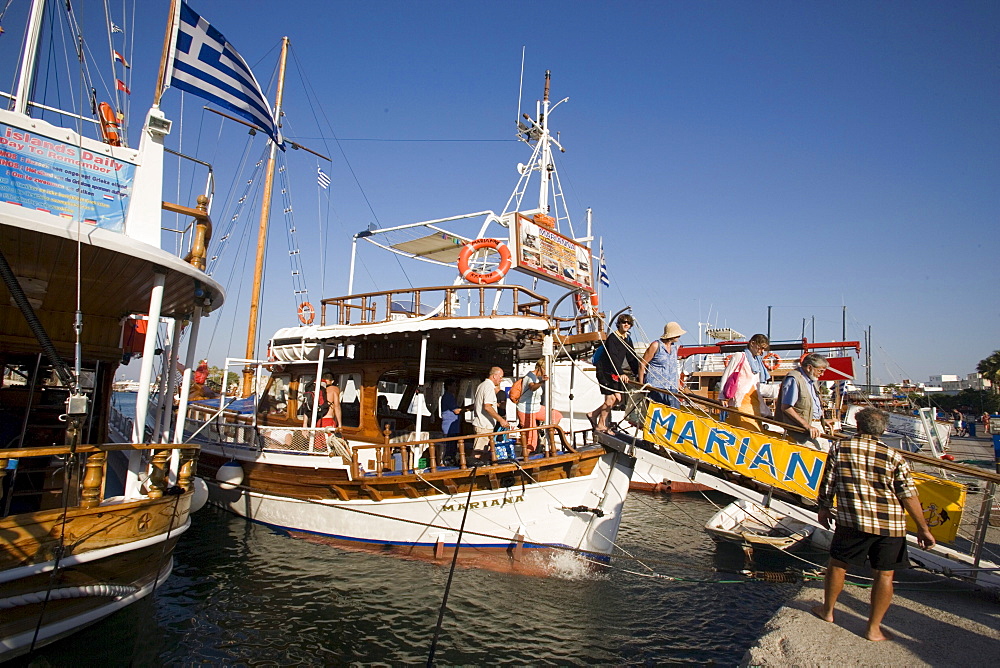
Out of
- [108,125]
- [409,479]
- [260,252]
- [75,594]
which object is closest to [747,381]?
[409,479]

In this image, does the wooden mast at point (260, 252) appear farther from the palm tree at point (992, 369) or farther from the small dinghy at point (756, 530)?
the palm tree at point (992, 369)

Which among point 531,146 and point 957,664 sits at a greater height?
point 531,146

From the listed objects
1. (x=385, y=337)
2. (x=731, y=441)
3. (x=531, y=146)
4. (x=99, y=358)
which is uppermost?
(x=531, y=146)

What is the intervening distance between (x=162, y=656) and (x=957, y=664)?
7.29 m

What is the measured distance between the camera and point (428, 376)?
38.2ft

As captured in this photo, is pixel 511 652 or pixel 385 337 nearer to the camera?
pixel 511 652

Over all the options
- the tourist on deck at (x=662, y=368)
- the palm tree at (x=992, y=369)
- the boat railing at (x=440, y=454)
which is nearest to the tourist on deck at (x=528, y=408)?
the boat railing at (x=440, y=454)

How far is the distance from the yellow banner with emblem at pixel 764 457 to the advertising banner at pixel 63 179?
6919 mm

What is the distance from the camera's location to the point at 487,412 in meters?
9.20

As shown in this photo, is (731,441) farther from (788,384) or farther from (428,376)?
(428,376)

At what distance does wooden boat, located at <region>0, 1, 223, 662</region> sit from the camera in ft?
14.7

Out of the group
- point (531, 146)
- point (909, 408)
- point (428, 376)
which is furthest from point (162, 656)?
point (909, 408)

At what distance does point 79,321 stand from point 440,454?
21.9 feet

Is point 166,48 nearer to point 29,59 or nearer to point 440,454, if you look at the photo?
point 29,59
